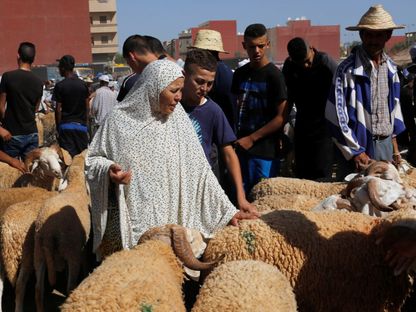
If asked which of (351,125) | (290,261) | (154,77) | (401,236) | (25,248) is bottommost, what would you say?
(25,248)

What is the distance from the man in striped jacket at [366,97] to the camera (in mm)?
3844

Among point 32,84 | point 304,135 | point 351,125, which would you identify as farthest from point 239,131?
point 32,84

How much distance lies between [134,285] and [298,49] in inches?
136

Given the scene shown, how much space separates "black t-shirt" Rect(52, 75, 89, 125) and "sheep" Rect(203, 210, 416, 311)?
16.1ft

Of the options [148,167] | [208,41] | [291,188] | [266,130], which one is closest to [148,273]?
[148,167]

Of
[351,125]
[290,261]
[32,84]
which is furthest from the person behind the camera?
[32,84]

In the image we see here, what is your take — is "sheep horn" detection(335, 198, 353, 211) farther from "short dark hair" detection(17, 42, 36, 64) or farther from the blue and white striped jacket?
"short dark hair" detection(17, 42, 36, 64)

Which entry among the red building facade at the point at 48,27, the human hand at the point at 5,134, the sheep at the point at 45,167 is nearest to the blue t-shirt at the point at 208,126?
the sheep at the point at 45,167

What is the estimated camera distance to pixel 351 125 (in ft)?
13.0

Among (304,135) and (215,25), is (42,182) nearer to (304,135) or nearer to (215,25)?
(304,135)

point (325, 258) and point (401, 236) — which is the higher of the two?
point (401, 236)

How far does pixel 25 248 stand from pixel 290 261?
235 cm

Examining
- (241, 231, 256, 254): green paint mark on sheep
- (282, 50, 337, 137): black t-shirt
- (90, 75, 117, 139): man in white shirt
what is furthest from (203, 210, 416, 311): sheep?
(90, 75, 117, 139): man in white shirt

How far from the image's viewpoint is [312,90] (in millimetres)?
5270
